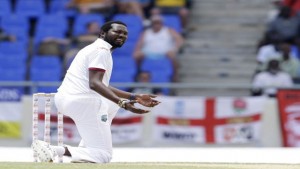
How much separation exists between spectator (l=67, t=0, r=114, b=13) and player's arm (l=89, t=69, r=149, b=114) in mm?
11139

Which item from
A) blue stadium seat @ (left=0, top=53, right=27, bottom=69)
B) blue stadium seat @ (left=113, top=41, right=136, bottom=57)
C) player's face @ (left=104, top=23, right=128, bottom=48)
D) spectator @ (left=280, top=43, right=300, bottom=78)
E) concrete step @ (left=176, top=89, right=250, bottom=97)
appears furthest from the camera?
blue stadium seat @ (left=113, top=41, right=136, bottom=57)

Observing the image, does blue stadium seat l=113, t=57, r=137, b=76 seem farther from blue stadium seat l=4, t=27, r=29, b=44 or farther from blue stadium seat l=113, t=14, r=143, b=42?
blue stadium seat l=4, t=27, r=29, b=44

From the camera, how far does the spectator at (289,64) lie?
21297mm

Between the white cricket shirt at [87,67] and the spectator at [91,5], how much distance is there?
422 inches

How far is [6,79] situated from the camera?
22266 mm

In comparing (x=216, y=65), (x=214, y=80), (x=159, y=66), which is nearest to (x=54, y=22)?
(x=159, y=66)

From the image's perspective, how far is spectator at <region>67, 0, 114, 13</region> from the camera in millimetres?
23969

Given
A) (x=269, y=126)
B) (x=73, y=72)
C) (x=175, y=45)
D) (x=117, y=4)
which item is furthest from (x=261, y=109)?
(x=73, y=72)

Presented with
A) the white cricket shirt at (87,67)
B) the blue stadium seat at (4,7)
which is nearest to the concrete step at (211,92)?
the blue stadium seat at (4,7)

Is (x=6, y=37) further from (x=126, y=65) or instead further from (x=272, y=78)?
(x=272, y=78)

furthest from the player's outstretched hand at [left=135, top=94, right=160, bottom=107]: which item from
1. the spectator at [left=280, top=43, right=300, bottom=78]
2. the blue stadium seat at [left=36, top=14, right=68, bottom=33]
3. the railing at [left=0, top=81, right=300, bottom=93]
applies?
the blue stadium seat at [left=36, top=14, right=68, bottom=33]

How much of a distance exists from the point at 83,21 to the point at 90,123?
1073 cm

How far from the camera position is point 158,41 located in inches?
889

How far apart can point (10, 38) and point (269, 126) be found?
631 centimetres
